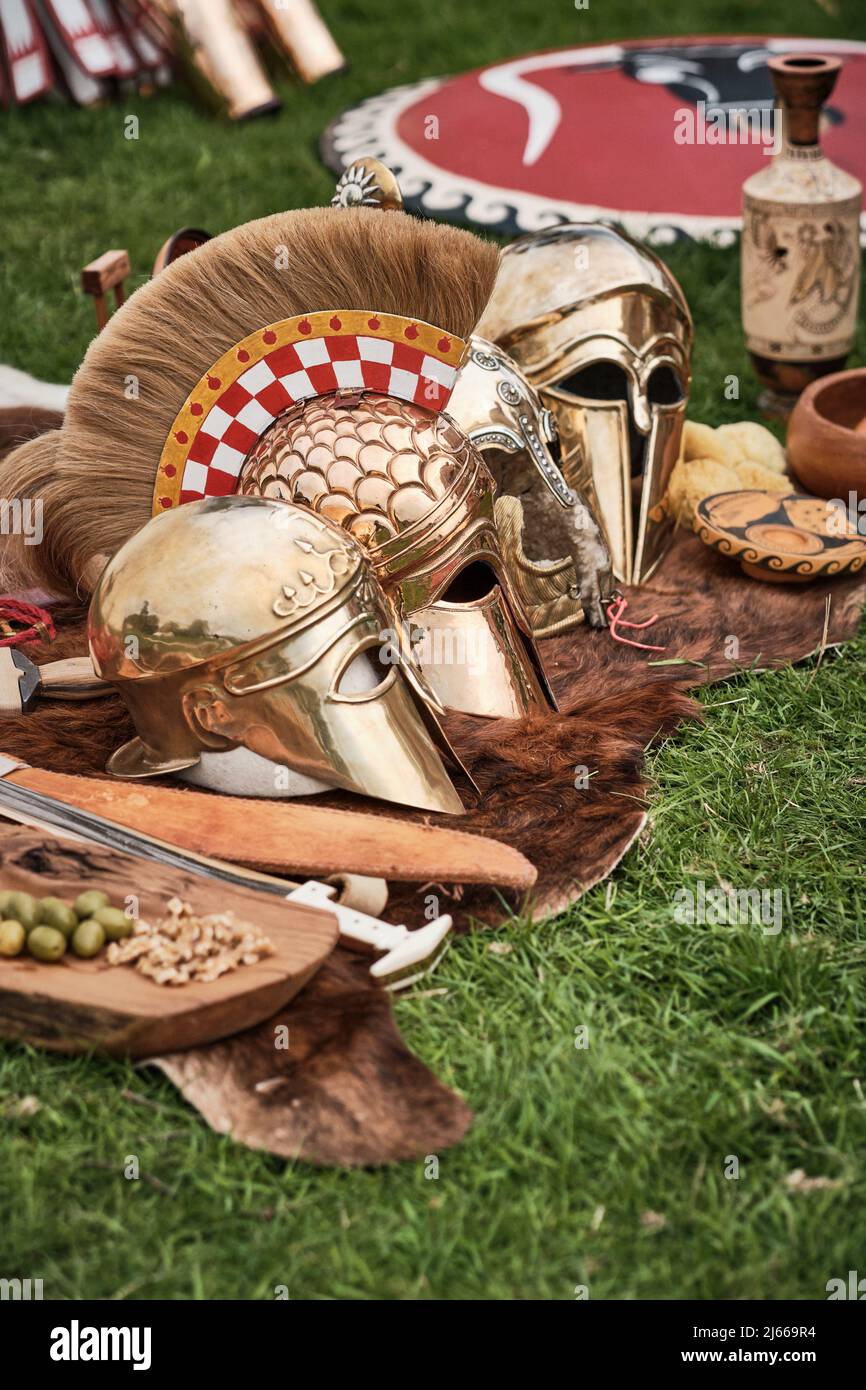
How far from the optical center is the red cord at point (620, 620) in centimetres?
308

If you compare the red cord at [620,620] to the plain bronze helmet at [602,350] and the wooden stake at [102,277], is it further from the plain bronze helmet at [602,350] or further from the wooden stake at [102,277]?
the wooden stake at [102,277]

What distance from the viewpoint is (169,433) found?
9.07 feet

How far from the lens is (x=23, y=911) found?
2064mm

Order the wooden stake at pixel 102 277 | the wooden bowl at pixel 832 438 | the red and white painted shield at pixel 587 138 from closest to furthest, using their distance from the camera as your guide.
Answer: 1. the wooden stake at pixel 102 277
2. the wooden bowl at pixel 832 438
3. the red and white painted shield at pixel 587 138

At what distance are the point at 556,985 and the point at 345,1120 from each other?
42cm

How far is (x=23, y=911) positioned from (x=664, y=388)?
6.40 ft

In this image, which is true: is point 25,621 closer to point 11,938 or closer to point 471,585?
point 471,585

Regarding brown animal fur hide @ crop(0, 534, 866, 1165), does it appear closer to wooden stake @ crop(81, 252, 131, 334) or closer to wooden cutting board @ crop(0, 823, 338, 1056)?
wooden cutting board @ crop(0, 823, 338, 1056)

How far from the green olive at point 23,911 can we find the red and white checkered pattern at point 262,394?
954 millimetres

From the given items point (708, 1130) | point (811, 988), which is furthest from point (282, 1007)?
point (811, 988)
